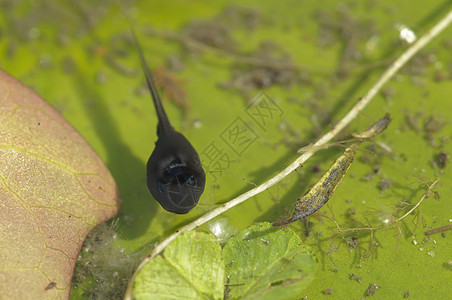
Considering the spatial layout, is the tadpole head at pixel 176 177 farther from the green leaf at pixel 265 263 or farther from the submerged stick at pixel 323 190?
the submerged stick at pixel 323 190

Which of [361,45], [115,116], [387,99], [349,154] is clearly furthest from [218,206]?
[361,45]

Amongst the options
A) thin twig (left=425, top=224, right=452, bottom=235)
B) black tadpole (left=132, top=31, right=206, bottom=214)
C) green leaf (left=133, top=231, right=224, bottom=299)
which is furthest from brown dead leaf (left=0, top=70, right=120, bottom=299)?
thin twig (left=425, top=224, right=452, bottom=235)

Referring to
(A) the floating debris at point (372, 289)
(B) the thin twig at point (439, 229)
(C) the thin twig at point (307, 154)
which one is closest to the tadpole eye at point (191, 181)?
(C) the thin twig at point (307, 154)

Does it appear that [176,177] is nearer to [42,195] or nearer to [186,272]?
[186,272]

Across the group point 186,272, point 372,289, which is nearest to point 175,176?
point 186,272

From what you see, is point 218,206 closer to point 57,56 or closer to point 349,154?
point 349,154

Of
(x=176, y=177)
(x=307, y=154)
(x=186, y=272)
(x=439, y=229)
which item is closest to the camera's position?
(x=186, y=272)

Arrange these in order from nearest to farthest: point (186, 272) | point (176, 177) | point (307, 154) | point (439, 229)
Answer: point (186, 272) < point (176, 177) < point (439, 229) < point (307, 154)
